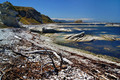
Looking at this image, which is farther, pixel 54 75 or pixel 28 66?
pixel 28 66

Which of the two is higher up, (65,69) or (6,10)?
(6,10)

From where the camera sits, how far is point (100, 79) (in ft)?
18.7

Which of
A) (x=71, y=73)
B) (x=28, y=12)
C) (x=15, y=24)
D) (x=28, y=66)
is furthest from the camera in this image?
(x=28, y=12)

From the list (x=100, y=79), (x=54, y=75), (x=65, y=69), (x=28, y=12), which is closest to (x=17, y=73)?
(x=54, y=75)

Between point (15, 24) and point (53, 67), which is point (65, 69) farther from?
point (15, 24)

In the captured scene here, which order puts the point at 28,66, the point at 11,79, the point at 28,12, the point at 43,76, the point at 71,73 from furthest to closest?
the point at 28,12, the point at 28,66, the point at 71,73, the point at 43,76, the point at 11,79

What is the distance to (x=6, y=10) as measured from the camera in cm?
2959

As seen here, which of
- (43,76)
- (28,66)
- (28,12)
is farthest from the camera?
(28,12)

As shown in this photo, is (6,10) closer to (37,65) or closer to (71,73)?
(37,65)

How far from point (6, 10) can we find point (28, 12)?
80.9m

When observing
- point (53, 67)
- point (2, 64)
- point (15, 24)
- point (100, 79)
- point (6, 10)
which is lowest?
point (100, 79)

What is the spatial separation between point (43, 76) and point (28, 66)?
5.41 feet

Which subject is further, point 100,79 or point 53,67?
point 53,67

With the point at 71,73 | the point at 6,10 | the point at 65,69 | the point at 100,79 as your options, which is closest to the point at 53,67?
the point at 65,69
